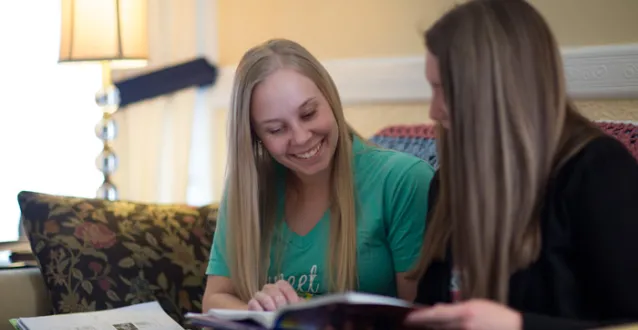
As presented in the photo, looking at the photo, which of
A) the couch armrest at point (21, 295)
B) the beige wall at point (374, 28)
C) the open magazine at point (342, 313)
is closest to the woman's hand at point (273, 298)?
the open magazine at point (342, 313)

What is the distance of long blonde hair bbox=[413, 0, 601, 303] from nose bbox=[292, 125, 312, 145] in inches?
16.2

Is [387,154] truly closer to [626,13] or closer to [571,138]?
[571,138]

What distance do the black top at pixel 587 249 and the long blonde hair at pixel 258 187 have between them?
17.9 inches

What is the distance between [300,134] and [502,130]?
1.61 feet

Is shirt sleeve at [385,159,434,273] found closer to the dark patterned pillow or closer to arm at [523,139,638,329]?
arm at [523,139,638,329]

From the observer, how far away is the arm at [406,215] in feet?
5.18

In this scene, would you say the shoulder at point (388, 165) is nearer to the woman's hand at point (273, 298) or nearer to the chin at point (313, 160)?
the chin at point (313, 160)

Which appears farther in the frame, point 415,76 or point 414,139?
point 415,76

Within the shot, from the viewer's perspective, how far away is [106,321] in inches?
65.2

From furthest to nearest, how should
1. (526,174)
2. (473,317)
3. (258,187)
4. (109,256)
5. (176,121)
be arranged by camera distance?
1. (176,121)
2. (109,256)
3. (258,187)
4. (526,174)
5. (473,317)

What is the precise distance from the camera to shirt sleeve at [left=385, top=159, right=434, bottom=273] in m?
1.58

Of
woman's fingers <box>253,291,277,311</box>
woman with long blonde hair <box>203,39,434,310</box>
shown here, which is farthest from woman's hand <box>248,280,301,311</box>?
woman with long blonde hair <box>203,39,434,310</box>

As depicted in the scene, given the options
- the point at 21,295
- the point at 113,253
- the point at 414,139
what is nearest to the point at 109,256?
the point at 113,253

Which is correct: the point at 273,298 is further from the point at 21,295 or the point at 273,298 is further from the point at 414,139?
the point at 21,295
